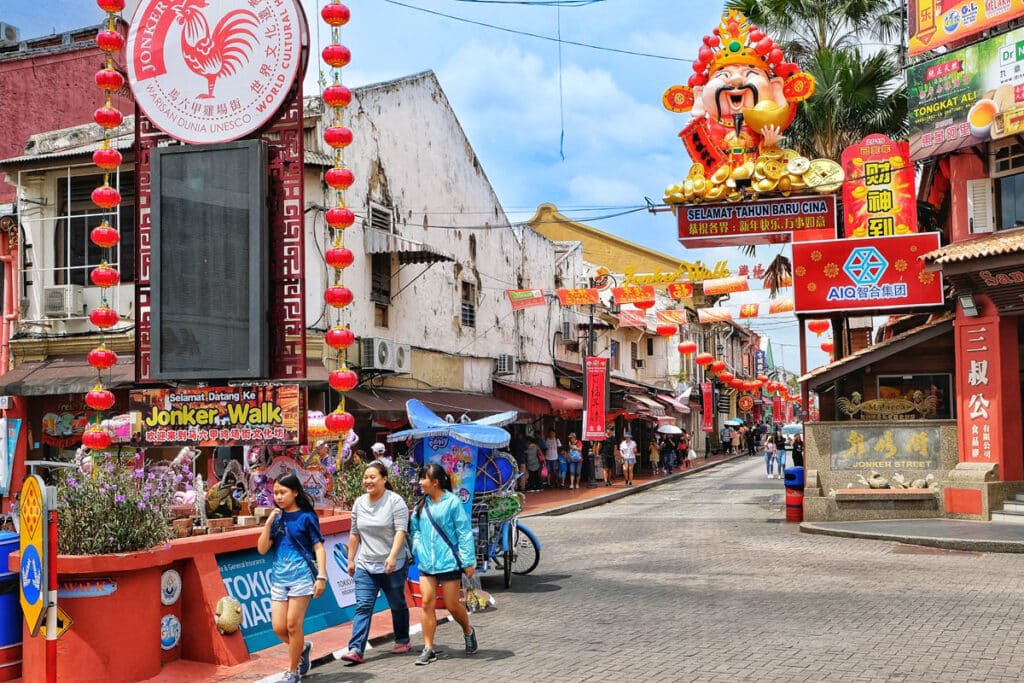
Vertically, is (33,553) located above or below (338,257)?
below

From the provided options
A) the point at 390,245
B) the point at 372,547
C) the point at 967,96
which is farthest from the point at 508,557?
the point at 967,96

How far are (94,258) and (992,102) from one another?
57.0ft

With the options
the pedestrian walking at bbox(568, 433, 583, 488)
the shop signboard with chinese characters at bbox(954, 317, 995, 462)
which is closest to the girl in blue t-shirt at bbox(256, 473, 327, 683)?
the shop signboard with chinese characters at bbox(954, 317, 995, 462)

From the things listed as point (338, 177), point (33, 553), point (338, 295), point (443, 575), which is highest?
point (338, 177)

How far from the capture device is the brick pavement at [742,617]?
8.06 m

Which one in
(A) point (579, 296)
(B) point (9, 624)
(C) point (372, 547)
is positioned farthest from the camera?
(A) point (579, 296)

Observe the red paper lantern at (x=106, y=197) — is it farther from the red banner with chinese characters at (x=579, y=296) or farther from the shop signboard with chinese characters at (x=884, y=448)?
the red banner with chinese characters at (x=579, y=296)

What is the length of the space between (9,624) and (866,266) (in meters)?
17.2

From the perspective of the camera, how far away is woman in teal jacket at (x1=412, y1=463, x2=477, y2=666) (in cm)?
863

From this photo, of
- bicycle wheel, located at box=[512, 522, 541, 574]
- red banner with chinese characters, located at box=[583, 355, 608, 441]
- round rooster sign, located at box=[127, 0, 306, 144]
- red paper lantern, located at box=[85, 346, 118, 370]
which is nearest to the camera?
round rooster sign, located at box=[127, 0, 306, 144]

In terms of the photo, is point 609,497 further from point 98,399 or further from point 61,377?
point 98,399

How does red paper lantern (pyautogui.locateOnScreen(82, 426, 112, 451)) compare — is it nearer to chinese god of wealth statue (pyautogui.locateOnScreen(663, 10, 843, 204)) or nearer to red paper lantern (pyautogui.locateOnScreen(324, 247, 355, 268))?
red paper lantern (pyautogui.locateOnScreen(324, 247, 355, 268))

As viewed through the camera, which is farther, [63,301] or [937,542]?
[63,301]

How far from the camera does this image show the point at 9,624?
25.5 feet
